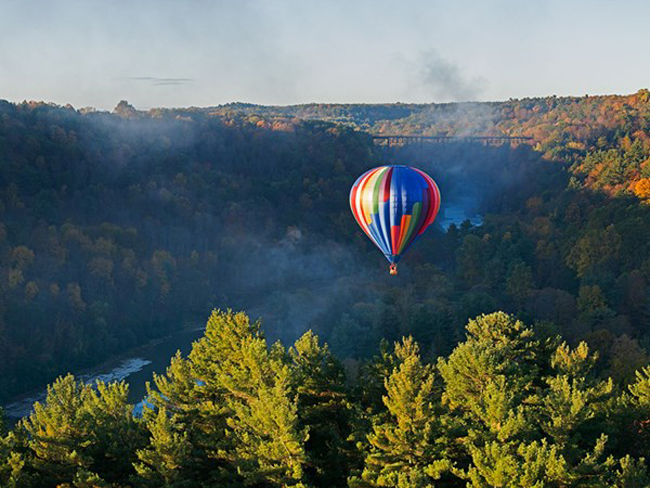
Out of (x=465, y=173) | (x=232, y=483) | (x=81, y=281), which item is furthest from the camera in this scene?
(x=465, y=173)

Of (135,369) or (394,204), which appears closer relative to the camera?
(394,204)

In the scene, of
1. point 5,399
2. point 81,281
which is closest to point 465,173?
point 81,281

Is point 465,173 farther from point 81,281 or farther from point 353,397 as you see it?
point 353,397

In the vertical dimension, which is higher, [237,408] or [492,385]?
[237,408]

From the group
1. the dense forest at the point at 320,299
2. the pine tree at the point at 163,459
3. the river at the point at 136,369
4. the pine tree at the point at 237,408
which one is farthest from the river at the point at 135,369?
the pine tree at the point at 163,459

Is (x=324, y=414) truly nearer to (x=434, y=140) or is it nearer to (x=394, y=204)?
(x=394, y=204)

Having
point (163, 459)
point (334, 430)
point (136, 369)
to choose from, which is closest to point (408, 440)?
point (334, 430)

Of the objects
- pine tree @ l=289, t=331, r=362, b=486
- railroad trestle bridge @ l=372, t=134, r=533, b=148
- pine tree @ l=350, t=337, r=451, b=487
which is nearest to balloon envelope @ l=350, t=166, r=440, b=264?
pine tree @ l=289, t=331, r=362, b=486
